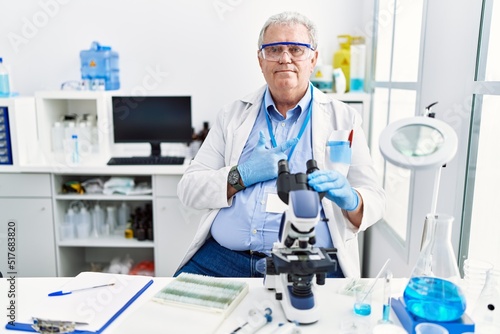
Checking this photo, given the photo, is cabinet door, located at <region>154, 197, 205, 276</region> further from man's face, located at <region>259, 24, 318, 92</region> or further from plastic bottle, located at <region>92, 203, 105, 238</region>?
man's face, located at <region>259, 24, 318, 92</region>

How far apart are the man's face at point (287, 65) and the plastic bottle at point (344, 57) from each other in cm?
128

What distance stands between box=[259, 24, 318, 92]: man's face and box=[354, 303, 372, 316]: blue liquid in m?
0.90

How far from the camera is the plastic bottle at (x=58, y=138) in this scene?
297 cm

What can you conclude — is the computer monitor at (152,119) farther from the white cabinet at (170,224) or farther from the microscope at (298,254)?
the microscope at (298,254)

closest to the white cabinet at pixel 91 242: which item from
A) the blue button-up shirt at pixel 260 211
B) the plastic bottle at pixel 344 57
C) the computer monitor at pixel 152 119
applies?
the computer monitor at pixel 152 119

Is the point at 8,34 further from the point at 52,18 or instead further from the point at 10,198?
the point at 10,198

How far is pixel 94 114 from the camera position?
316 cm

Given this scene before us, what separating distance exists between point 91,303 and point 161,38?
2317 mm

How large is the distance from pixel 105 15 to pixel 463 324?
2932 mm

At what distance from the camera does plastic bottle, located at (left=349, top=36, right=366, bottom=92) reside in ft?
9.51

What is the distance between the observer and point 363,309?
3.71ft

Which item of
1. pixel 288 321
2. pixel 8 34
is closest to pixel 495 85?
pixel 288 321

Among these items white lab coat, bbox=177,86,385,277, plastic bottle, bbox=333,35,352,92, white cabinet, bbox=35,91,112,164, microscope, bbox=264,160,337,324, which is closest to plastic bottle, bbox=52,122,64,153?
white cabinet, bbox=35,91,112,164

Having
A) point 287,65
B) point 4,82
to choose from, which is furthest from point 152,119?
point 287,65
